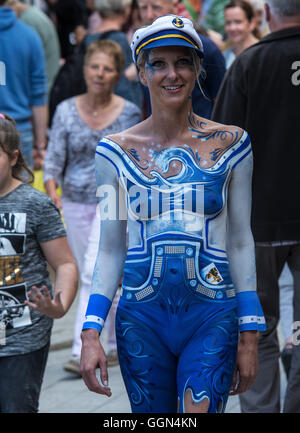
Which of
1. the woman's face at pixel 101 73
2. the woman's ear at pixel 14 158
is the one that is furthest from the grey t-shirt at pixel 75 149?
the woman's ear at pixel 14 158

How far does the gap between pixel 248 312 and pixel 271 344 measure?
5.55ft

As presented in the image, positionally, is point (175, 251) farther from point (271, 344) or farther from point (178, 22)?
point (271, 344)

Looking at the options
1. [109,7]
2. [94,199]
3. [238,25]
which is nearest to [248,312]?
[94,199]

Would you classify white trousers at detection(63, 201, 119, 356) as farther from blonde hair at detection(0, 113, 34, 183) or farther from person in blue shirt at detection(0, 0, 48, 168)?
blonde hair at detection(0, 113, 34, 183)

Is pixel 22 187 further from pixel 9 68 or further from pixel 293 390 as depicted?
pixel 9 68

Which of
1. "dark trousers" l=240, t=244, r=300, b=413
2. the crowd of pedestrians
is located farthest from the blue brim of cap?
"dark trousers" l=240, t=244, r=300, b=413

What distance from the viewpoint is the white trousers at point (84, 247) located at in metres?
6.49

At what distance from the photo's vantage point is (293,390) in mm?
4691

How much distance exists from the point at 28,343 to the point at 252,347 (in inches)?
46.6

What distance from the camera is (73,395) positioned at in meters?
5.92

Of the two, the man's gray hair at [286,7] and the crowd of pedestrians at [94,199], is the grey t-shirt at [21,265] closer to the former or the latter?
the crowd of pedestrians at [94,199]

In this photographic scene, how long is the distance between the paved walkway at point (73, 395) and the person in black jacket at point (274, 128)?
123 centimetres

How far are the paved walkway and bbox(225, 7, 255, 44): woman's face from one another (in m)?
3.32

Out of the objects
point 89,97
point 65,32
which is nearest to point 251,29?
point 89,97
